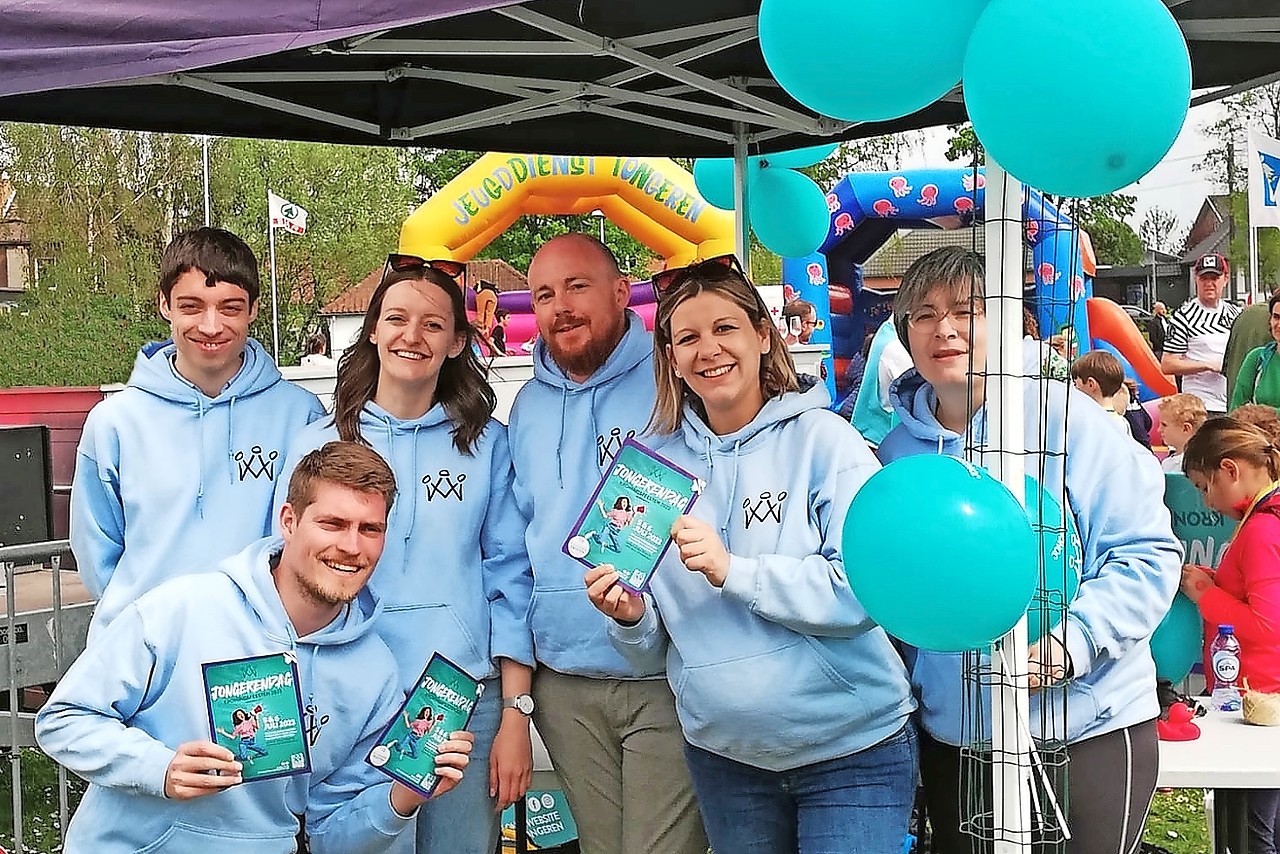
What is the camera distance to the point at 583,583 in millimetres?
2865

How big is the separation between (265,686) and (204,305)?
975 mm

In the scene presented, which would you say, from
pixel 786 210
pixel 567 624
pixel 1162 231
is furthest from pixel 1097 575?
pixel 1162 231

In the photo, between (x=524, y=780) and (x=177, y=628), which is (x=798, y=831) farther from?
(x=177, y=628)

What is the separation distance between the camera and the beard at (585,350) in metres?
2.96

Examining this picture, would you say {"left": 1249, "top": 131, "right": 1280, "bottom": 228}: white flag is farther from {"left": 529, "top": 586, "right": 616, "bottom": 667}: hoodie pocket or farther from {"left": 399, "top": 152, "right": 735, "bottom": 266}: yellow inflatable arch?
{"left": 529, "top": 586, "right": 616, "bottom": 667}: hoodie pocket

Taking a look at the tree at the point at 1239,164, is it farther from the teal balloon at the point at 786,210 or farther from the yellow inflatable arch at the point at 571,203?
the teal balloon at the point at 786,210

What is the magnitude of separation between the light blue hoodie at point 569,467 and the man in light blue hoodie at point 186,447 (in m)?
0.56

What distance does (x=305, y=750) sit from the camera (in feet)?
8.01

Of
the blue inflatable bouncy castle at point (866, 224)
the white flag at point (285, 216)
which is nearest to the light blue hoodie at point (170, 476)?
the blue inflatable bouncy castle at point (866, 224)

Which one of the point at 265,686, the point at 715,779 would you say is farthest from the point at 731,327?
the point at 265,686

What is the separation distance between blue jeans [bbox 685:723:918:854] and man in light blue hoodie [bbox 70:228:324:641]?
1.18 metres

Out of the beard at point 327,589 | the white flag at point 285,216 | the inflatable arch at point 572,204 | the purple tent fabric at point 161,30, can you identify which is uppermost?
the white flag at point 285,216

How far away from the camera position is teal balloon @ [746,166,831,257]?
4.97 metres

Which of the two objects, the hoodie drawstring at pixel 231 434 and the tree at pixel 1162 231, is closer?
the hoodie drawstring at pixel 231 434
